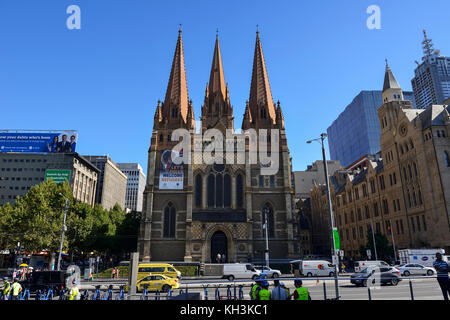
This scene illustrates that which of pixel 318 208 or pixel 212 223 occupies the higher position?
pixel 318 208

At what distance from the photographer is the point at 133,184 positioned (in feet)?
522

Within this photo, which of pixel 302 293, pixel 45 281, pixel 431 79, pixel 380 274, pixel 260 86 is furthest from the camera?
pixel 431 79

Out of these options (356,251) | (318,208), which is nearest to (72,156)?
(318,208)

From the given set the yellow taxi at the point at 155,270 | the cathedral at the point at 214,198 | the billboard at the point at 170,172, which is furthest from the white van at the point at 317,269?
the billboard at the point at 170,172

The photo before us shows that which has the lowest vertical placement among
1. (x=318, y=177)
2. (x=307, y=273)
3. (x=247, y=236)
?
(x=307, y=273)

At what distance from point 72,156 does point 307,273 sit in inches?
2989

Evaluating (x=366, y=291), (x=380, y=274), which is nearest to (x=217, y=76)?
(x=380, y=274)

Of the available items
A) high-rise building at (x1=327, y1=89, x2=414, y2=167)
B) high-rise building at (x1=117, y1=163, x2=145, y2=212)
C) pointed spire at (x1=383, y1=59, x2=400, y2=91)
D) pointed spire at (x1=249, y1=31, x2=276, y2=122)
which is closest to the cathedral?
pointed spire at (x1=249, y1=31, x2=276, y2=122)

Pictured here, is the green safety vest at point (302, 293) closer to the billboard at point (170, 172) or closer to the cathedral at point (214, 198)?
the cathedral at point (214, 198)

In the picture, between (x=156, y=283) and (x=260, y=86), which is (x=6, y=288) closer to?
(x=156, y=283)

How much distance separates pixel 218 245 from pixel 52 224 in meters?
21.6
